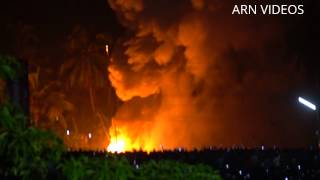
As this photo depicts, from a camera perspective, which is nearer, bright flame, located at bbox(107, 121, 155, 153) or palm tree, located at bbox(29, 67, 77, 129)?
bright flame, located at bbox(107, 121, 155, 153)

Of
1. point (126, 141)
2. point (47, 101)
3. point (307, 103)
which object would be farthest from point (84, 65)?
point (307, 103)

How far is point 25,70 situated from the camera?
3414mm

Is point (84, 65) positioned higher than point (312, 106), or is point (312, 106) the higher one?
point (84, 65)

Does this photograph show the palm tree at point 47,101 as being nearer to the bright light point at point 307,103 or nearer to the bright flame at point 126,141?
the bright flame at point 126,141

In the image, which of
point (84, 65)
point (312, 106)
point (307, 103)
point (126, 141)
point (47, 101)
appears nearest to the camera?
point (307, 103)

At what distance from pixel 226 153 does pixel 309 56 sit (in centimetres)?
1312

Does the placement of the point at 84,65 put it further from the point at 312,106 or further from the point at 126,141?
the point at 312,106

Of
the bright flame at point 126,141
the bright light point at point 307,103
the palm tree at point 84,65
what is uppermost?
the palm tree at point 84,65

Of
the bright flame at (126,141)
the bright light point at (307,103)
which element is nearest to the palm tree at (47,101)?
the bright flame at (126,141)

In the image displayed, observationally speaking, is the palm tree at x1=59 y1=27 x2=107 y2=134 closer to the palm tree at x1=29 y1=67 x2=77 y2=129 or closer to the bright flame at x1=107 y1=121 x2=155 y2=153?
the palm tree at x1=29 y1=67 x2=77 y2=129

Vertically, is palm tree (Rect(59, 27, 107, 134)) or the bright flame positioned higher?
palm tree (Rect(59, 27, 107, 134))

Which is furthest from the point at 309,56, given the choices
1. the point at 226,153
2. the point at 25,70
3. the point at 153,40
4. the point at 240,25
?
the point at 25,70

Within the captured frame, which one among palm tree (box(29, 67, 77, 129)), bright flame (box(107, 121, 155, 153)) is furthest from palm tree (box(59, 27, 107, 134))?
bright flame (box(107, 121, 155, 153))

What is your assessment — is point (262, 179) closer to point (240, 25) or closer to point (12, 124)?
point (12, 124)
